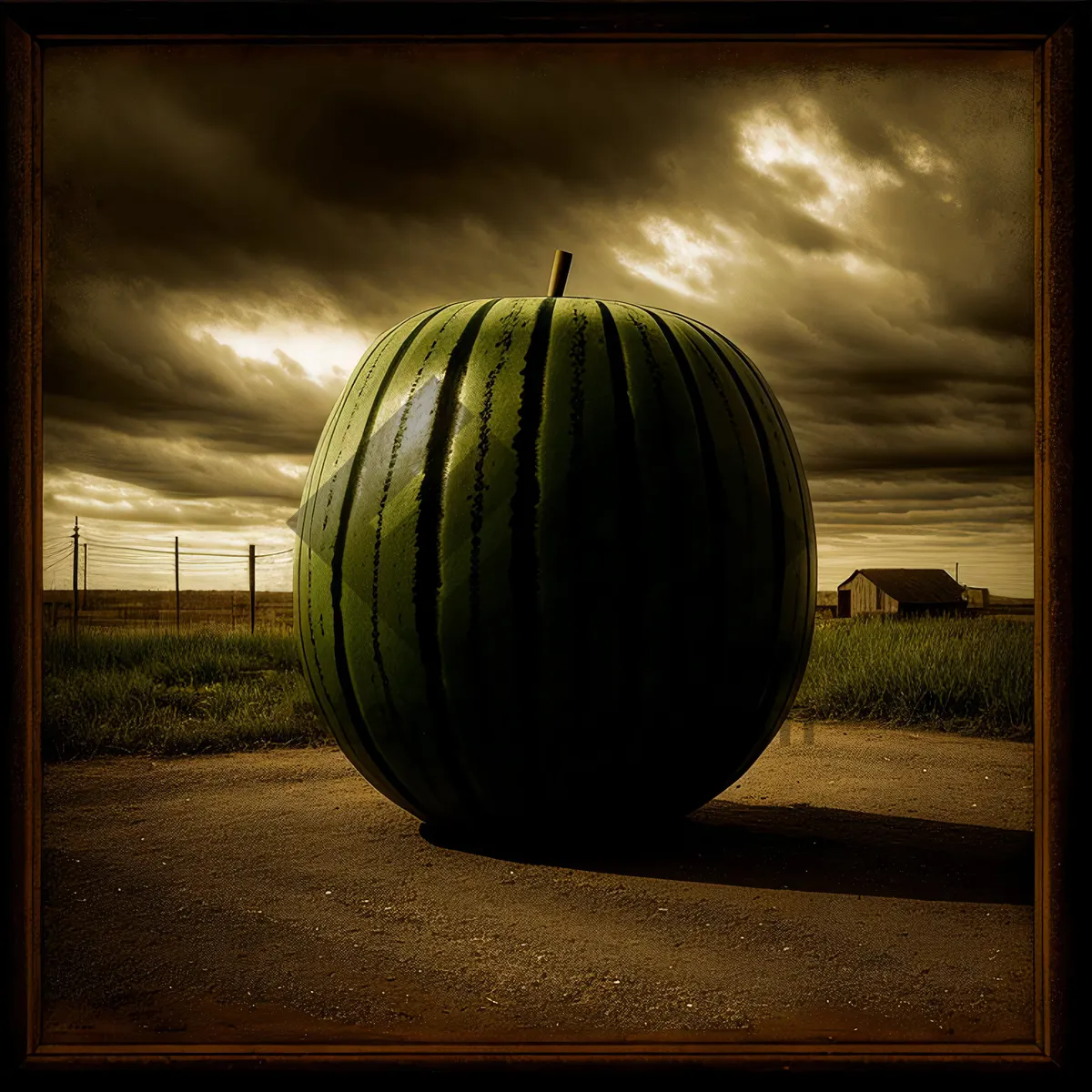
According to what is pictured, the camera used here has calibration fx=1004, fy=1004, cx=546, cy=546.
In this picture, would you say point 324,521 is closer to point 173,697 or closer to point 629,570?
point 629,570

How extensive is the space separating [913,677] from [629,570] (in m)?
2.93

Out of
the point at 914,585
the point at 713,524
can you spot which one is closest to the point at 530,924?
the point at 713,524

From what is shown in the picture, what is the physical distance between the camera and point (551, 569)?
2.38 meters

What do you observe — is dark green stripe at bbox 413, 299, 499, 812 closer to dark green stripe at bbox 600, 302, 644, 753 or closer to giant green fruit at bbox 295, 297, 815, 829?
giant green fruit at bbox 295, 297, 815, 829

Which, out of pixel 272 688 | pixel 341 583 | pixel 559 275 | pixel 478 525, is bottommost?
pixel 272 688

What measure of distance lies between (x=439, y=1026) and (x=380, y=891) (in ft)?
2.17

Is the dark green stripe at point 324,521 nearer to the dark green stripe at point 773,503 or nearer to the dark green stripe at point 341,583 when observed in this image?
the dark green stripe at point 341,583

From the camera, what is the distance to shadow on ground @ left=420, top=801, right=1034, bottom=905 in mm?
2596

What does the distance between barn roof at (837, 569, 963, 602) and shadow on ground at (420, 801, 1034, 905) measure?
0.78 meters

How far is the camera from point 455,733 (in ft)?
8.21

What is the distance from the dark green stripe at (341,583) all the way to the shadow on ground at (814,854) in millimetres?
407

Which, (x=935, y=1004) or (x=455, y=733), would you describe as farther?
(x=455, y=733)
